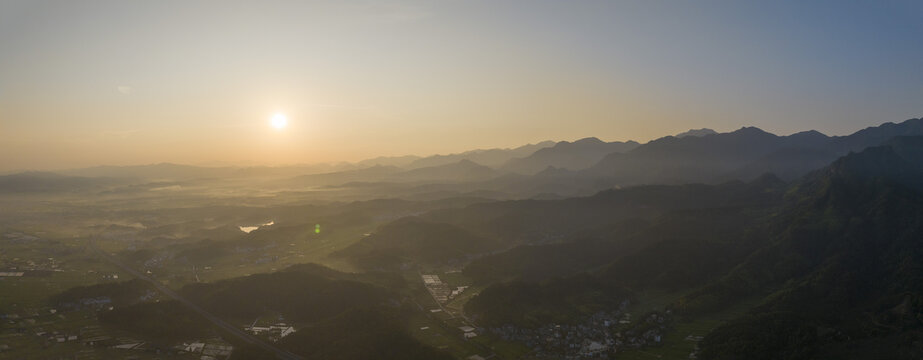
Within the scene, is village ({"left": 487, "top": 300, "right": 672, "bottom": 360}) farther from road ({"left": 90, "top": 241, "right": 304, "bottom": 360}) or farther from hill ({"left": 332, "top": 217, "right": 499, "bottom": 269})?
hill ({"left": 332, "top": 217, "right": 499, "bottom": 269})

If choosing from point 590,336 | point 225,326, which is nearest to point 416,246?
point 225,326

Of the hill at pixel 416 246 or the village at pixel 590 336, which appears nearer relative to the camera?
the village at pixel 590 336

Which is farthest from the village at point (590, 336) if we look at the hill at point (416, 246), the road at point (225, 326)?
the hill at point (416, 246)

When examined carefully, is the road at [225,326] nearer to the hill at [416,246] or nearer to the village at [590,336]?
the village at [590,336]

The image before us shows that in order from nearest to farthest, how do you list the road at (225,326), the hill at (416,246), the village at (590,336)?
the road at (225,326)
the village at (590,336)
the hill at (416,246)

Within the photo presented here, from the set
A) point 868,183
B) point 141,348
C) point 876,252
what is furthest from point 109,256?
point 868,183

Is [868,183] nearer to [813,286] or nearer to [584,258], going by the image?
[813,286]

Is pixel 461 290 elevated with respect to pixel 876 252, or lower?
lower

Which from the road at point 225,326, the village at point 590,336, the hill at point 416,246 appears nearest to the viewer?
the road at point 225,326

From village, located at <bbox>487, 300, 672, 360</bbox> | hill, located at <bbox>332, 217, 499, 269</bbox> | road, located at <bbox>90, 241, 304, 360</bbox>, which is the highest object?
hill, located at <bbox>332, 217, 499, 269</bbox>

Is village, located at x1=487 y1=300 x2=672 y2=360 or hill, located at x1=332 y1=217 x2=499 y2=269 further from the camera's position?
hill, located at x1=332 y1=217 x2=499 y2=269

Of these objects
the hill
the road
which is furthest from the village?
the hill
